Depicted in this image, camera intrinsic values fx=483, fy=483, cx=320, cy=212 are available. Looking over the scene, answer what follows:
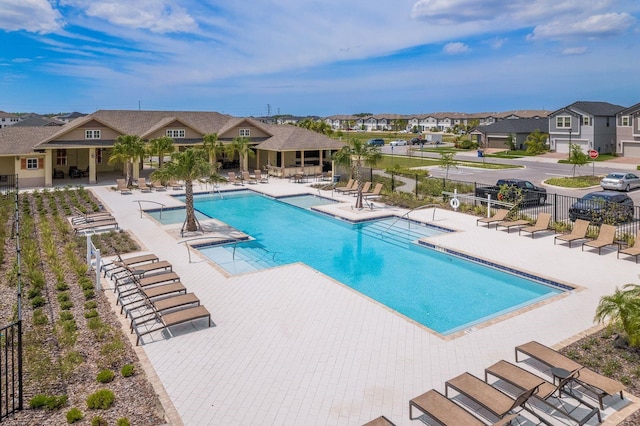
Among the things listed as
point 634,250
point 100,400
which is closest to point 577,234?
point 634,250

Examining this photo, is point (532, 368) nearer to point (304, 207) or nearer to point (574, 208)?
point (574, 208)

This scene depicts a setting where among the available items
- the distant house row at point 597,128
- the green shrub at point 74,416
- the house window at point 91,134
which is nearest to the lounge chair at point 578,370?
the green shrub at point 74,416

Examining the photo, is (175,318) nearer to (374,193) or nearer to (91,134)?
(374,193)

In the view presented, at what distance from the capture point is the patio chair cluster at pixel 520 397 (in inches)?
283

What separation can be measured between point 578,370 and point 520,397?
69.3 inches

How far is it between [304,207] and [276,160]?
16.3 meters

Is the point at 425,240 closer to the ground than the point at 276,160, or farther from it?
closer to the ground

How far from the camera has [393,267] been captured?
17.0 m

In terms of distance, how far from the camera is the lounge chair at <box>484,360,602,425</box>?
7426mm

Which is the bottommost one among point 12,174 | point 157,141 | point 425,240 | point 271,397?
point 271,397

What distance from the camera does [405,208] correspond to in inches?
1021

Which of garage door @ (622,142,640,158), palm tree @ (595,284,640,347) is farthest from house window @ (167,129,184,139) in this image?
garage door @ (622,142,640,158)

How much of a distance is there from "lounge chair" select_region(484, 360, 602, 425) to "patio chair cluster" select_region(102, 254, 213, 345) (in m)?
6.21

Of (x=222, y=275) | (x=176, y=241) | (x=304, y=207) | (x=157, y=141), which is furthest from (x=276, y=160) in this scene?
(x=222, y=275)
